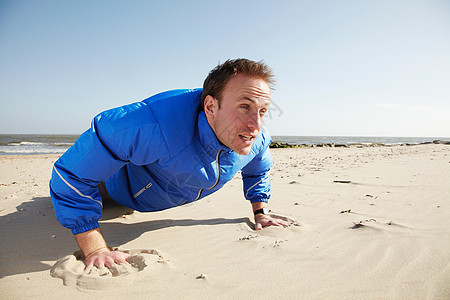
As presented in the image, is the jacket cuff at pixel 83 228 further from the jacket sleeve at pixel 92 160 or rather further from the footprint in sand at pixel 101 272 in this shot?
the footprint in sand at pixel 101 272

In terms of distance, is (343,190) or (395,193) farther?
(343,190)

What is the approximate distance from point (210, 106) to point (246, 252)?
3.86 ft

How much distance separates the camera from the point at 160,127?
2.00 metres

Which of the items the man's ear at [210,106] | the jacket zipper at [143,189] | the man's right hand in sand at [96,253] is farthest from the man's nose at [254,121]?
the man's right hand in sand at [96,253]

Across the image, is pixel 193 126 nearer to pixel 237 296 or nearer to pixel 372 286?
pixel 237 296

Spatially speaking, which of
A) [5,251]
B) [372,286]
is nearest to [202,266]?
[372,286]

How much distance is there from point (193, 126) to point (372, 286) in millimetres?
1605

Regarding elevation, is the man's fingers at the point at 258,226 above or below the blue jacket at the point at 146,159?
below

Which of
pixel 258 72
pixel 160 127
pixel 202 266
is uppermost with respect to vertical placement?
pixel 258 72

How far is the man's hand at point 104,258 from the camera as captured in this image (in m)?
1.76

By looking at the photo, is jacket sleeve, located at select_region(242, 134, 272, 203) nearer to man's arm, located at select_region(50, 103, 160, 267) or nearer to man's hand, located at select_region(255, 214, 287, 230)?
man's hand, located at select_region(255, 214, 287, 230)

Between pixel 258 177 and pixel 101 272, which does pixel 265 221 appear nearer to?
→ pixel 258 177

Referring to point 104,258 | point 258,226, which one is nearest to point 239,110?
point 258,226

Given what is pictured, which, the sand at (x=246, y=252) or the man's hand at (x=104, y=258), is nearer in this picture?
the sand at (x=246, y=252)
